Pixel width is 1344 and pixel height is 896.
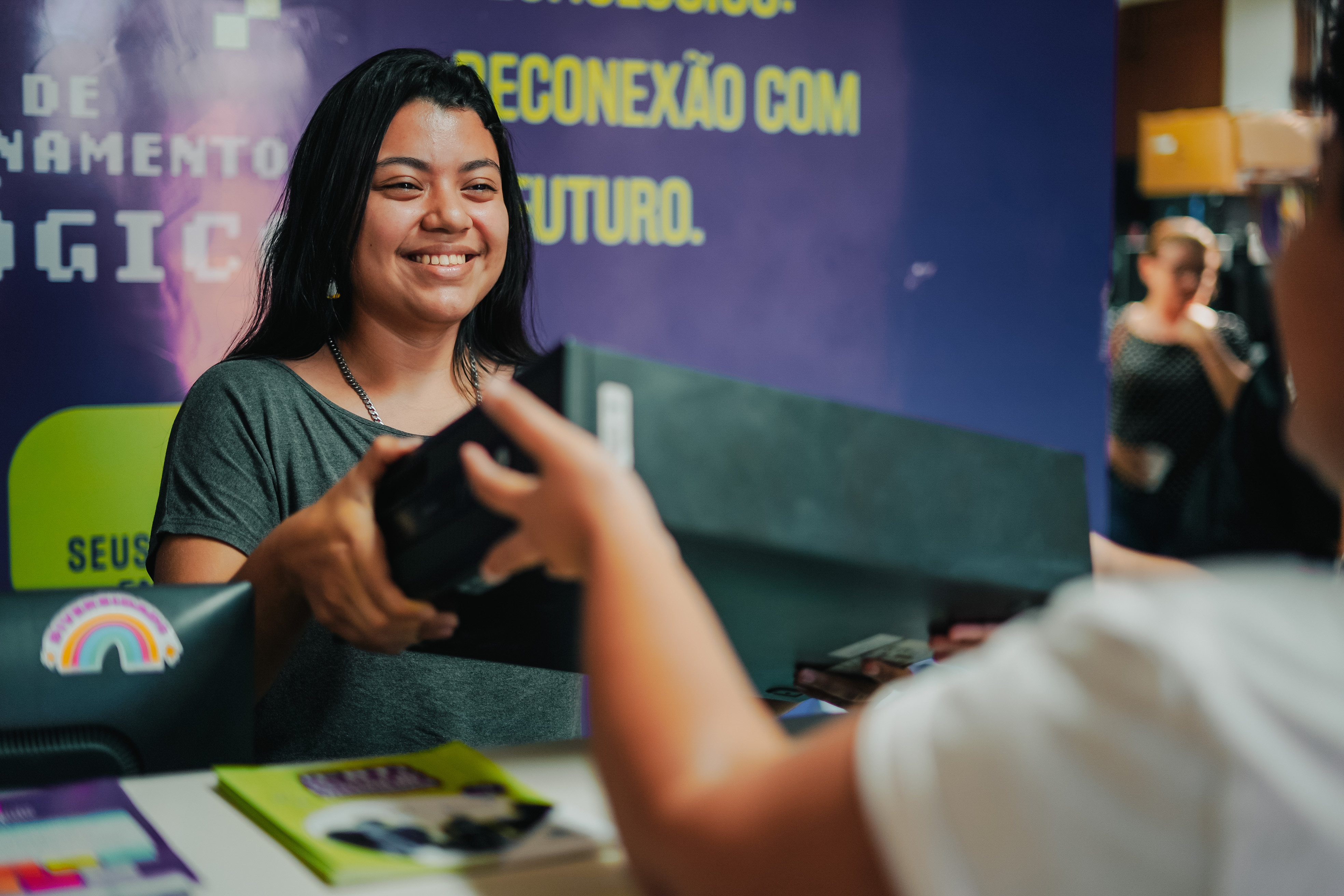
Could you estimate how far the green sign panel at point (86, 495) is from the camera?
74.2 inches

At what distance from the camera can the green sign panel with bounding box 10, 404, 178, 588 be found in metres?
1.88

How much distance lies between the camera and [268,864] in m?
0.69

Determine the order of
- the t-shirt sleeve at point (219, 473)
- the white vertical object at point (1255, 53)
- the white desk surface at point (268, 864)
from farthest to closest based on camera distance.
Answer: the white vertical object at point (1255, 53), the t-shirt sleeve at point (219, 473), the white desk surface at point (268, 864)

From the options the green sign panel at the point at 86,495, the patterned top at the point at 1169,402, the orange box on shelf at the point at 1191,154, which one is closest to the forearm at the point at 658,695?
the green sign panel at the point at 86,495

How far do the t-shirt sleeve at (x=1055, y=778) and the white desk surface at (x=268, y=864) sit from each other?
0.84ft

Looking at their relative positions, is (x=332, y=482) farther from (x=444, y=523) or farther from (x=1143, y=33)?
(x=1143, y=33)

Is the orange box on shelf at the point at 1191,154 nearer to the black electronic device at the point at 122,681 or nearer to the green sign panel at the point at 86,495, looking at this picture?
the green sign panel at the point at 86,495

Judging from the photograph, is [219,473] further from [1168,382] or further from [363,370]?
[1168,382]

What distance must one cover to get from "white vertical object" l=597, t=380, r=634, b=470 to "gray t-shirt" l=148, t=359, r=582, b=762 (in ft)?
2.32

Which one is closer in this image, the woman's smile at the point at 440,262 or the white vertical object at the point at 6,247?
the woman's smile at the point at 440,262

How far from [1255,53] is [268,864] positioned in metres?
5.86

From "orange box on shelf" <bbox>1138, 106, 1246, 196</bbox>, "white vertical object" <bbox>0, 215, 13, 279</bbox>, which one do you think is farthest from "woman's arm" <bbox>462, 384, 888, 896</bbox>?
"orange box on shelf" <bbox>1138, 106, 1246, 196</bbox>

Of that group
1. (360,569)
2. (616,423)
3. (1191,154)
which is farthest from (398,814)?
(1191,154)

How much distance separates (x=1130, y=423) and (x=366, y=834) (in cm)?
382
